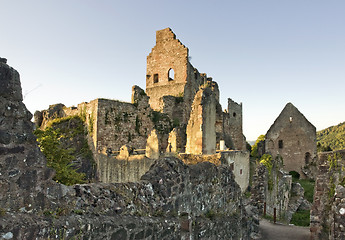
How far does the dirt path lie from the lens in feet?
35.0

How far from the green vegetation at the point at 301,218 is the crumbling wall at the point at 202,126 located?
6539 mm

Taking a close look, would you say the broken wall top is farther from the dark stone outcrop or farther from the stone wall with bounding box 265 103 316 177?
the dark stone outcrop

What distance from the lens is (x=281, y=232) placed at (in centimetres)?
1151

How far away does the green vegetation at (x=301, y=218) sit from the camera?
50.0 ft

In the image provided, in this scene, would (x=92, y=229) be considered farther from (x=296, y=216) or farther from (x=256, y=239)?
(x=296, y=216)

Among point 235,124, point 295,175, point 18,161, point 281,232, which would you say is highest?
point 235,124

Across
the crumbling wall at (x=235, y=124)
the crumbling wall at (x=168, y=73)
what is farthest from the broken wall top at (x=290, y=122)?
the crumbling wall at (x=168, y=73)

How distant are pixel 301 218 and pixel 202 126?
8.79 metres

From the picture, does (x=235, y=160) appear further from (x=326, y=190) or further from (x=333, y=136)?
(x=333, y=136)

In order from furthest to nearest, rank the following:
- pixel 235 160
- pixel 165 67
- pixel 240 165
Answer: pixel 165 67, pixel 240 165, pixel 235 160

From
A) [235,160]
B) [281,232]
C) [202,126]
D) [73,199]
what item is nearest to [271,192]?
[235,160]

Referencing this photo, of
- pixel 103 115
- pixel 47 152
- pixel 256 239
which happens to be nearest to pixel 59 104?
pixel 103 115

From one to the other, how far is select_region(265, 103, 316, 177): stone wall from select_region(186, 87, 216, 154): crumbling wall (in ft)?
70.0

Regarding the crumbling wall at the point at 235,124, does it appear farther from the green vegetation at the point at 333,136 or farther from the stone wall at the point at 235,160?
the green vegetation at the point at 333,136
